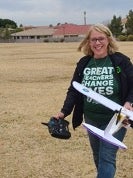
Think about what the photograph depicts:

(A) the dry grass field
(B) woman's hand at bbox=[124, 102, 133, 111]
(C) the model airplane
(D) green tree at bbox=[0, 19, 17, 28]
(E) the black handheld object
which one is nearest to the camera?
(C) the model airplane

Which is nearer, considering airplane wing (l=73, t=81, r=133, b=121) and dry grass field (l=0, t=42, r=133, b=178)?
airplane wing (l=73, t=81, r=133, b=121)

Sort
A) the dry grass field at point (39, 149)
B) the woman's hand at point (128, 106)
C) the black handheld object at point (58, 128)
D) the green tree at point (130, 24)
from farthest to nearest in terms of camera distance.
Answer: the green tree at point (130, 24)
the dry grass field at point (39, 149)
the black handheld object at point (58, 128)
the woman's hand at point (128, 106)

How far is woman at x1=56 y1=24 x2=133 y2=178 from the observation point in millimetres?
4301

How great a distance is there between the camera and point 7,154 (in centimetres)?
687

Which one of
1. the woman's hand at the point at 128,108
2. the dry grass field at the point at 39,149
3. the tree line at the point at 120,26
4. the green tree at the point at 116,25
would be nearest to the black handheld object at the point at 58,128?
the woman's hand at the point at 128,108

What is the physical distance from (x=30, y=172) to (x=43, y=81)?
10908mm

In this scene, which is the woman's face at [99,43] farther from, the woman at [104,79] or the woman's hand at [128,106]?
the woman's hand at [128,106]

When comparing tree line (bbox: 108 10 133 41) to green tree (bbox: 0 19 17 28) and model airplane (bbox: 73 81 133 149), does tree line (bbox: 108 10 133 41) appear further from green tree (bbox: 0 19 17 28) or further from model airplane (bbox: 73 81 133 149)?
model airplane (bbox: 73 81 133 149)

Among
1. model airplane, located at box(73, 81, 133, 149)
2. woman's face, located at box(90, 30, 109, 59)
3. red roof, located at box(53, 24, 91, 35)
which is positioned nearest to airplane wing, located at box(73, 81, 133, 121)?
model airplane, located at box(73, 81, 133, 149)

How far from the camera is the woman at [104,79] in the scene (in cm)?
430

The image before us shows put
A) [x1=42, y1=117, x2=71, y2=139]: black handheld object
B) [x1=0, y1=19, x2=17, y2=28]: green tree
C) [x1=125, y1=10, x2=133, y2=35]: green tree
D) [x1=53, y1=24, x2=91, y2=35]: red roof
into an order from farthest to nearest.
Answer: [x1=0, y1=19, x2=17, y2=28]: green tree < [x1=53, y1=24, x2=91, y2=35]: red roof < [x1=125, y1=10, x2=133, y2=35]: green tree < [x1=42, y1=117, x2=71, y2=139]: black handheld object

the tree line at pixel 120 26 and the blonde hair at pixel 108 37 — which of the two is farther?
the tree line at pixel 120 26

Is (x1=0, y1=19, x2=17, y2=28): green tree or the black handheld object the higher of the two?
the black handheld object

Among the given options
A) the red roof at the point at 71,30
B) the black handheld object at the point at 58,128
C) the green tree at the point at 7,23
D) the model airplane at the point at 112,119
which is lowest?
the red roof at the point at 71,30
